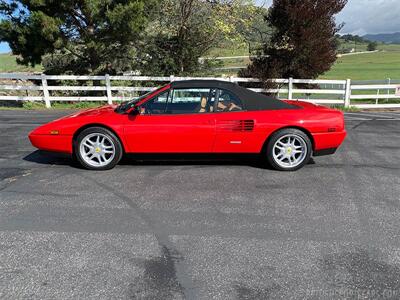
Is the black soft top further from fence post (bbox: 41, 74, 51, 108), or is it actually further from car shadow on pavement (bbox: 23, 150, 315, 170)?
fence post (bbox: 41, 74, 51, 108)

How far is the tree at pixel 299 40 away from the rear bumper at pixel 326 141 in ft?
28.5

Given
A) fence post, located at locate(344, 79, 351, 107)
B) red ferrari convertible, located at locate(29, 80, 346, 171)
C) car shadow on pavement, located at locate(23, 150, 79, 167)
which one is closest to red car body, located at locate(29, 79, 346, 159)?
red ferrari convertible, located at locate(29, 80, 346, 171)

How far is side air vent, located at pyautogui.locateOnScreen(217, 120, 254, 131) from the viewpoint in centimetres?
510

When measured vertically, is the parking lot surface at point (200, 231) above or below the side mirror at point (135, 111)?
below

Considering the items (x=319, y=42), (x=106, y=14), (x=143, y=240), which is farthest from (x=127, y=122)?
(x=319, y=42)

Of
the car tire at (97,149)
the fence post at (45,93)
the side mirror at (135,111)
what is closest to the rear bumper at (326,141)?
the side mirror at (135,111)

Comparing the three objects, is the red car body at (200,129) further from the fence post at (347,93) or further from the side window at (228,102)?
the fence post at (347,93)

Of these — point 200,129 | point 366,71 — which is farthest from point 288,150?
point 366,71

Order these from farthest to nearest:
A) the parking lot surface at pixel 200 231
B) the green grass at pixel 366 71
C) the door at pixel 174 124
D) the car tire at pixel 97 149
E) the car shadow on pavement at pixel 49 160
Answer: the green grass at pixel 366 71 < the car shadow on pavement at pixel 49 160 < the car tire at pixel 97 149 < the door at pixel 174 124 < the parking lot surface at pixel 200 231

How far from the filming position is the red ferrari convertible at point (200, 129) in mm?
5121

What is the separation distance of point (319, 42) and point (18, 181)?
1206 centimetres

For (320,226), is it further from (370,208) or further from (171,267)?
(171,267)

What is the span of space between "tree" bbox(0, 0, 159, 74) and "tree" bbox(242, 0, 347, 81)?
4862mm

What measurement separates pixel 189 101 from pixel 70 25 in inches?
434
